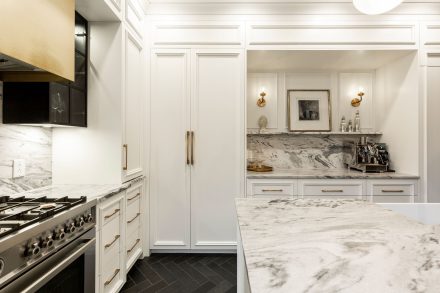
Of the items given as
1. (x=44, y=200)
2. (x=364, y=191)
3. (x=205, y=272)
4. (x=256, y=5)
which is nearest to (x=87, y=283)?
(x=44, y=200)

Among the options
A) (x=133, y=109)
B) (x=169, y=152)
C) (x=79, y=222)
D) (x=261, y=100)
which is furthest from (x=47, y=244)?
(x=261, y=100)

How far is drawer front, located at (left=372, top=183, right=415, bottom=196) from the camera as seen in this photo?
114 inches

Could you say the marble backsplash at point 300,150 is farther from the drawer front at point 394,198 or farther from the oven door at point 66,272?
the oven door at point 66,272

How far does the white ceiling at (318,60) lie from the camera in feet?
9.75

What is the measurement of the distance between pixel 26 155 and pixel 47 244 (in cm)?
100

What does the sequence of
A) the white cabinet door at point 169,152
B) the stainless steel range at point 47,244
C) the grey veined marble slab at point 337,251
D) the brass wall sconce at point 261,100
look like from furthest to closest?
the brass wall sconce at point 261,100 → the white cabinet door at point 169,152 → the stainless steel range at point 47,244 → the grey veined marble slab at point 337,251

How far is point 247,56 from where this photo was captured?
3045 millimetres

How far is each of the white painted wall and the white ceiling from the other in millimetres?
154

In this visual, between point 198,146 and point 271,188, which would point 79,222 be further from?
point 271,188

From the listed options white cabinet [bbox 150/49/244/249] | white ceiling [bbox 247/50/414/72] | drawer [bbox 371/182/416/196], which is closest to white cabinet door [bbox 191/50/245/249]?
white cabinet [bbox 150/49/244/249]

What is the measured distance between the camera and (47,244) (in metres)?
1.26

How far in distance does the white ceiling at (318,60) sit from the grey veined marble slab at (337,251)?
2155 millimetres

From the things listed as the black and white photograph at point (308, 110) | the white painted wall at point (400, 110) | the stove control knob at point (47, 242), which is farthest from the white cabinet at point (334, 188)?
the stove control knob at point (47, 242)

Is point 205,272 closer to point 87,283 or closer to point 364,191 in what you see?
point 87,283
